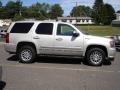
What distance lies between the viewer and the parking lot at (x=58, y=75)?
29.5 ft

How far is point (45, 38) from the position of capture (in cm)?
1326

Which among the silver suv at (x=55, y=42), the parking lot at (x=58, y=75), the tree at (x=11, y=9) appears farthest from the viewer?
the tree at (x=11, y=9)

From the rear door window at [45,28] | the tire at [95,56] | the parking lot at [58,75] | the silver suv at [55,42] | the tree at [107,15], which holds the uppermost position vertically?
the tree at [107,15]

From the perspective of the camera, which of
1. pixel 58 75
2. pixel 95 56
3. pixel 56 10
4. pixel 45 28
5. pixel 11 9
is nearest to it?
pixel 58 75

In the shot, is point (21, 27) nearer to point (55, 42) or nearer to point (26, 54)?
point (26, 54)

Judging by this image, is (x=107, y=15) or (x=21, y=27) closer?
(x=21, y=27)

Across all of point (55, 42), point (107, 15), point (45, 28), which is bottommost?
point (55, 42)

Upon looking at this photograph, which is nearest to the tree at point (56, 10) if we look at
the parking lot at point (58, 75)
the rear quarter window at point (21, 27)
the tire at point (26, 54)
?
the rear quarter window at point (21, 27)

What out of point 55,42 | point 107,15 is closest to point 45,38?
point 55,42

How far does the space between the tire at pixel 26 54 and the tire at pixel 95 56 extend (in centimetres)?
239

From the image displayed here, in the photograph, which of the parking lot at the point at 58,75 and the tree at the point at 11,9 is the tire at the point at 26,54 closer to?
the parking lot at the point at 58,75

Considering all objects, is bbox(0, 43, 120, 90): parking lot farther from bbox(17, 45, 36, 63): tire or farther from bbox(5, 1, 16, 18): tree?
bbox(5, 1, 16, 18): tree

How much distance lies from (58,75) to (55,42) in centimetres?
270

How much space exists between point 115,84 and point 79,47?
3898 millimetres
